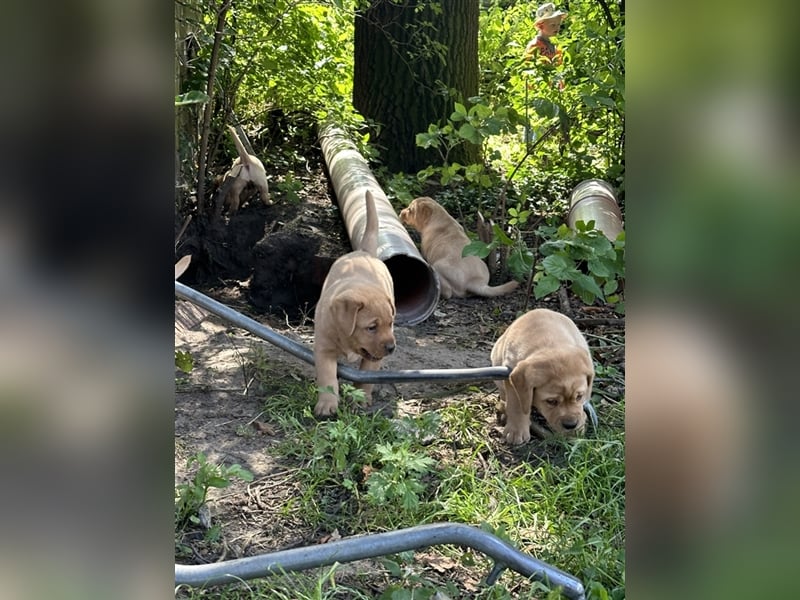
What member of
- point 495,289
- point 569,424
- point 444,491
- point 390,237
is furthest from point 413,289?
point 444,491

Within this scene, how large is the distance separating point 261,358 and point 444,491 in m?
1.79

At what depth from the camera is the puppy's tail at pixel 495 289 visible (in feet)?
22.6

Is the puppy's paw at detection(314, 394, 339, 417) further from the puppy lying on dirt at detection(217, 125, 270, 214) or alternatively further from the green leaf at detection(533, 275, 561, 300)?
the puppy lying on dirt at detection(217, 125, 270, 214)

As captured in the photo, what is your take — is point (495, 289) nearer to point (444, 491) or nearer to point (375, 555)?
point (444, 491)

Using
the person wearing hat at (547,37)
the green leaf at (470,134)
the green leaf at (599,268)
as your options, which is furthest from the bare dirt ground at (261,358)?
the person wearing hat at (547,37)

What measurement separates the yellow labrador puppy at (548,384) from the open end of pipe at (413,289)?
6.20 feet

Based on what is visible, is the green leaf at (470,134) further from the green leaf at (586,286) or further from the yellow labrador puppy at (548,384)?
the green leaf at (586,286)

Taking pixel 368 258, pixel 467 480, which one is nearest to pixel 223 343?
pixel 368 258

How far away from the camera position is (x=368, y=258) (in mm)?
5473

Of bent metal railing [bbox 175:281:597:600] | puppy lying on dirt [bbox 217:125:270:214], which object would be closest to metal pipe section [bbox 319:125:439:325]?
puppy lying on dirt [bbox 217:125:270:214]

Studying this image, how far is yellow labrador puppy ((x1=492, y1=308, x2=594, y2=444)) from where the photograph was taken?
4.23m

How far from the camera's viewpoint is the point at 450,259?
23.2ft
